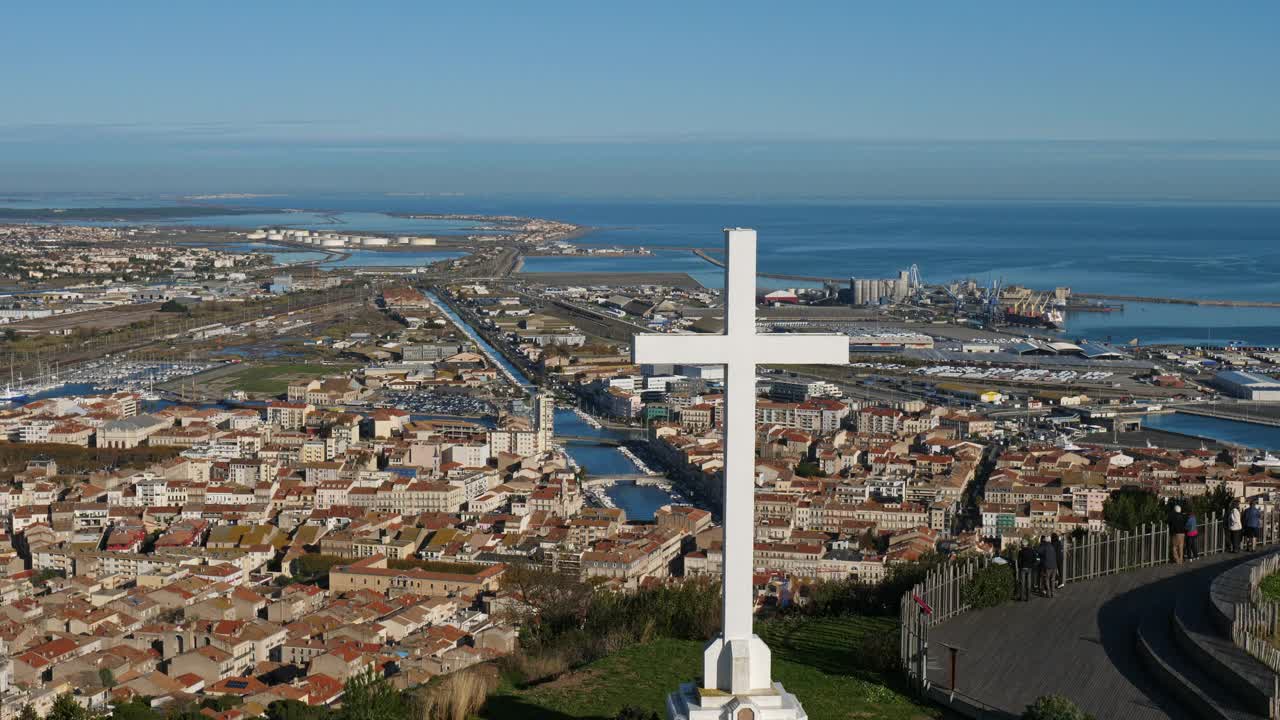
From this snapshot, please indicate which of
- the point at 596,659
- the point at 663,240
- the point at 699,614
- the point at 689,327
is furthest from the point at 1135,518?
the point at 663,240

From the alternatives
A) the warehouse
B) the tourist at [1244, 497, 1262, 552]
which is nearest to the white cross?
the tourist at [1244, 497, 1262, 552]

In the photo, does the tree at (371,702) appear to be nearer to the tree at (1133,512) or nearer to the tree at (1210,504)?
the tree at (1133,512)

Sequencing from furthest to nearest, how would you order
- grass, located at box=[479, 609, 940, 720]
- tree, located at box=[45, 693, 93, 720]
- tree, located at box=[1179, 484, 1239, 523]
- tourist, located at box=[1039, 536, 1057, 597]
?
tree, located at box=[1179, 484, 1239, 523] → tourist, located at box=[1039, 536, 1057, 597] → tree, located at box=[45, 693, 93, 720] → grass, located at box=[479, 609, 940, 720]

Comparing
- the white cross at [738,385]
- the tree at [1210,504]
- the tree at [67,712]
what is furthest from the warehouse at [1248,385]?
the tree at [67,712]

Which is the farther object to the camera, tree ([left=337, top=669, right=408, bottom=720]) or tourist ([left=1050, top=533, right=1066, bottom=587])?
tourist ([left=1050, top=533, right=1066, bottom=587])

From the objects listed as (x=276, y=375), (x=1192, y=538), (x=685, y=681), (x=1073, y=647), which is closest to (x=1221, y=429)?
(x=276, y=375)

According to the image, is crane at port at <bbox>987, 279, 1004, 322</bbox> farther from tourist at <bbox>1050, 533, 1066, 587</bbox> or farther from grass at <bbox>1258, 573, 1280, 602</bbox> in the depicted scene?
grass at <bbox>1258, 573, 1280, 602</bbox>

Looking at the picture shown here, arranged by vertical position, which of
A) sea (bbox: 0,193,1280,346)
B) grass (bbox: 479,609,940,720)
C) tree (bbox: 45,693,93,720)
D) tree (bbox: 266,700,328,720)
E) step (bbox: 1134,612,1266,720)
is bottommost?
sea (bbox: 0,193,1280,346)

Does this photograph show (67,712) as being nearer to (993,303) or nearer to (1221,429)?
(1221,429)
